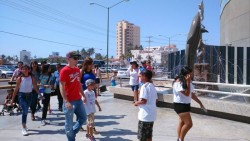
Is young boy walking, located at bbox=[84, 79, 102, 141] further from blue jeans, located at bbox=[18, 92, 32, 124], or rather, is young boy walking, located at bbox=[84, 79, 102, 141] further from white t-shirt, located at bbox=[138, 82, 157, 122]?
white t-shirt, located at bbox=[138, 82, 157, 122]

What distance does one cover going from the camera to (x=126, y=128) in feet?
26.4

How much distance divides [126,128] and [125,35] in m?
163

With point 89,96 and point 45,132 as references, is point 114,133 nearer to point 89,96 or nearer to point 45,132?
point 89,96

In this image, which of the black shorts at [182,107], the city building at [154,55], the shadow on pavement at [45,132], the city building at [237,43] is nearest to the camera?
the black shorts at [182,107]

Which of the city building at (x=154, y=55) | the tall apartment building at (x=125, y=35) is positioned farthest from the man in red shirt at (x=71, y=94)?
the tall apartment building at (x=125, y=35)

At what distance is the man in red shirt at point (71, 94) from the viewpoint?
5.78m

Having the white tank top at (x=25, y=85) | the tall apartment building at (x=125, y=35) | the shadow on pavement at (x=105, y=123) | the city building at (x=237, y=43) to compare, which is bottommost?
the shadow on pavement at (x=105, y=123)

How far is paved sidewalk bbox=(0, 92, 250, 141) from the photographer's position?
23.4 feet

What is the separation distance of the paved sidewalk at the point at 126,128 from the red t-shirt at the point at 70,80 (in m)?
1.43

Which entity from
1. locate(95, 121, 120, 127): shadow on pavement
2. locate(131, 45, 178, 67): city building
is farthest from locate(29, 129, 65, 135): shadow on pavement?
locate(131, 45, 178, 67): city building

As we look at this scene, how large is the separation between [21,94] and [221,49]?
714 inches

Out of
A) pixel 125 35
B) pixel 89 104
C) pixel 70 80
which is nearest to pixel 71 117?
pixel 70 80

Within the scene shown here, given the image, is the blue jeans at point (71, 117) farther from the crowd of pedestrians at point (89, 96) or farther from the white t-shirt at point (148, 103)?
the white t-shirt at point (148, 103)

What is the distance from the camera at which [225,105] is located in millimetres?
8867
